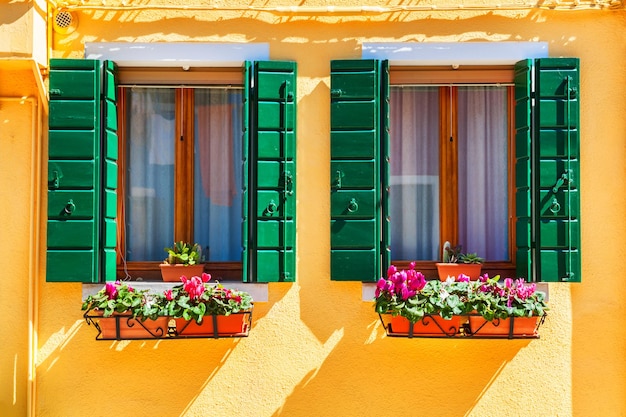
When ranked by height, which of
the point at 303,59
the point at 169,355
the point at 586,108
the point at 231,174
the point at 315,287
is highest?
the point at 303,59

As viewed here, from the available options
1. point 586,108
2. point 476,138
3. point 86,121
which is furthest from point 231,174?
point 586,108

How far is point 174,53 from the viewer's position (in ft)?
21.4

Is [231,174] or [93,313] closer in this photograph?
[93,313]

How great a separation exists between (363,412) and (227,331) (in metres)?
1.26

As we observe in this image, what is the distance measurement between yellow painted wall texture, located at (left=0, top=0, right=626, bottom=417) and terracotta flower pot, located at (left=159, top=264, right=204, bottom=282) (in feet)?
1.62

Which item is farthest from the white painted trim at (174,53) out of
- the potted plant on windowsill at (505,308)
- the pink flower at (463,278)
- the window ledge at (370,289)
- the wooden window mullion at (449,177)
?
the potted plant on windowsill at (505,308)

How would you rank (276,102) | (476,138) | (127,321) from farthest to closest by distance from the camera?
(476,138) < (276,102) < (127,321)

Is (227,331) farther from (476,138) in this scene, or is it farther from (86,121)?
(476,138)

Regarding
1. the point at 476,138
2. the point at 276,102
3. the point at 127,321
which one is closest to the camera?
the point at 127,321

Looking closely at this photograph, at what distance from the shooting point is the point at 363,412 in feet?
21.1

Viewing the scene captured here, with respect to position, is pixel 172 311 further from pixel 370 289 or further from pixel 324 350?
pixel 370 289

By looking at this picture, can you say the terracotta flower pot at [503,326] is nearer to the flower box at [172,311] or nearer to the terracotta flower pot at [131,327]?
the flower box at [172,311]

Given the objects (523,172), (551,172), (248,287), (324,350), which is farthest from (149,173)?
(551,172)

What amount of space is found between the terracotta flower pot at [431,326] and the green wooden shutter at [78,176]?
7.40ft
